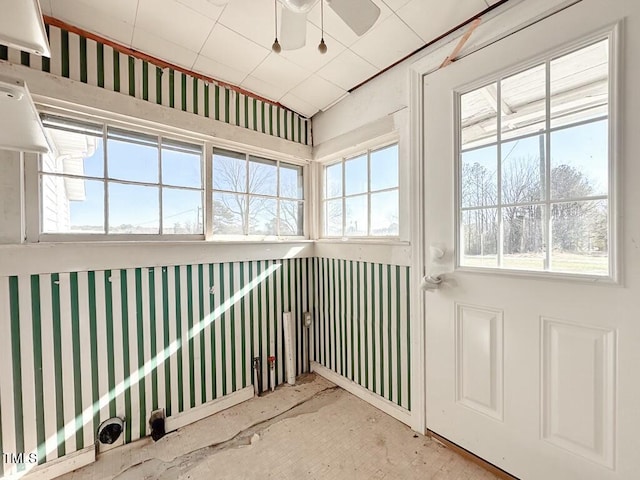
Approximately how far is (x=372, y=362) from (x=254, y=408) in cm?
91

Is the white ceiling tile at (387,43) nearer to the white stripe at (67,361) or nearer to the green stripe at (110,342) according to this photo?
the green stripe at (110,342)

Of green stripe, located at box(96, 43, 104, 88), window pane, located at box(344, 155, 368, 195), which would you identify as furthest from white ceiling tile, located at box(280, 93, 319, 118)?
green stripe, located at box(96, 43, 104, 88)

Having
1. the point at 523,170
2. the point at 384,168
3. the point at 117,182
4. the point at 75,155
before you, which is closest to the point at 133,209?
the point at 117,182

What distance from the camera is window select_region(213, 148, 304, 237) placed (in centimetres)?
207

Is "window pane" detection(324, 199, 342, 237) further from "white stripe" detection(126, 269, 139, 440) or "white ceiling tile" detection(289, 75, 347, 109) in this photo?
"white stripe" detection(126, 269, 139, 440)

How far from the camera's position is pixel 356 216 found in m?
2.22

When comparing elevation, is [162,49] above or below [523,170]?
above

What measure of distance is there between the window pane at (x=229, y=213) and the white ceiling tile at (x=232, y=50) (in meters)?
0.87

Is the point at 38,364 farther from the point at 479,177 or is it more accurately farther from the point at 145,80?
the point at 479,177

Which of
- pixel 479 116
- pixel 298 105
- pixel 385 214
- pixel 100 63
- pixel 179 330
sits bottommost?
pixel 179 330

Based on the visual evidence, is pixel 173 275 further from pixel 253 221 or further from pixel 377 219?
pixel 377 219

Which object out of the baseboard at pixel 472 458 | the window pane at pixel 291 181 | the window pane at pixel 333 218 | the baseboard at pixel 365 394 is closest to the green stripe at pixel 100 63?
the window pane at pixel 291 181

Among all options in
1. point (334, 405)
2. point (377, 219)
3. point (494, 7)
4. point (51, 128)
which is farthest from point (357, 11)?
point (334, 405)

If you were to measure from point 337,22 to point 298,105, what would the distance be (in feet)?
2.79
